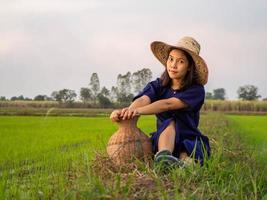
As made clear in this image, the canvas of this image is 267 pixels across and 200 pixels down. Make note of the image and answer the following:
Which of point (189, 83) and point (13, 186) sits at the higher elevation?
point (189, 83)

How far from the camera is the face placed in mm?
4027

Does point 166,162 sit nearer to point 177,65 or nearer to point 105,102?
point 177,65

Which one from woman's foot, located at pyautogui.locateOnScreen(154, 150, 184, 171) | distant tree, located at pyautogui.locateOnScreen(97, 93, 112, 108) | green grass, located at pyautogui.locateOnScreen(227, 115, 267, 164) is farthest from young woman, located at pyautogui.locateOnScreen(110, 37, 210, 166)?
distant tree, located at pyautogui.locateOnScreen(97, 93, 112, 108)

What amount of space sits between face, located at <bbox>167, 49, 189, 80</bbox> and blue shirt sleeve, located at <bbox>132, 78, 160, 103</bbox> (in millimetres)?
199

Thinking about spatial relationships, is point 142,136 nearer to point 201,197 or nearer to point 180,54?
point 180,54

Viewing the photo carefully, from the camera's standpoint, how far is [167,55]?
4277 millimetres

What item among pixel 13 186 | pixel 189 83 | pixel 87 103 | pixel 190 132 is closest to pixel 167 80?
pixel 189 83

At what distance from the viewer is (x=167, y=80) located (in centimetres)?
418

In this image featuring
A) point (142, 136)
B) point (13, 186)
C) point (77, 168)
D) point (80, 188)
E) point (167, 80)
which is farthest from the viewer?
point (167, 80)

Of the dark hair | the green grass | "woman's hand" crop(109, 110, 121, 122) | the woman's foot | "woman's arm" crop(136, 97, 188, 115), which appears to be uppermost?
the dark hair

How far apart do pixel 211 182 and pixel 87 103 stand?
112ft

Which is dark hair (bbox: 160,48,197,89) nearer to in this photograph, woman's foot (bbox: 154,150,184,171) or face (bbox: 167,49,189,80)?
face (bbox: 167,49,189,80)

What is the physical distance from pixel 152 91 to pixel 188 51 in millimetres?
447

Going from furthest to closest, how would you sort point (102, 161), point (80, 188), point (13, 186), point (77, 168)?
point (102, 161) → point (77, 168) → point (13, 186) → point (80, 188)
